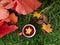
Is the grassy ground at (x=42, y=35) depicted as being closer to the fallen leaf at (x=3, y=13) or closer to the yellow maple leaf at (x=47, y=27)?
the yellow maple leaf at (x=47, y=27)

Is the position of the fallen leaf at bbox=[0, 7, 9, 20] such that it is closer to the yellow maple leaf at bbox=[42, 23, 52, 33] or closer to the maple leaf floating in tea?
the maple leaf floating in tea

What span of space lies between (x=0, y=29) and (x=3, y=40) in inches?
4.1

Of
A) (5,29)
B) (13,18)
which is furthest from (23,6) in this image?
(5,29)

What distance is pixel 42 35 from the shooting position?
2506 millimetres

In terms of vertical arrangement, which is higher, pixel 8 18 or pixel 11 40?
pixel 8 18

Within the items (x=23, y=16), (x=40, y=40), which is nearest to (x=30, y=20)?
(x=23, y=16)

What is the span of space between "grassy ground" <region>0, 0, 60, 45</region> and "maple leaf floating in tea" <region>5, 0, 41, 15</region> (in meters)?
0.06

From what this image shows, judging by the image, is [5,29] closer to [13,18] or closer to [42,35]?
[13,18]

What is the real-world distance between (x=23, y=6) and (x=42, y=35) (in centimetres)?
33

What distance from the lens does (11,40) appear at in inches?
97.6

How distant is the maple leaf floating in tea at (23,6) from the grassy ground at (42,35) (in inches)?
2.3

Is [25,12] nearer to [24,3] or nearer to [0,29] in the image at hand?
[24,3]

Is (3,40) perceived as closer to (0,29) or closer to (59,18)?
(0,29)

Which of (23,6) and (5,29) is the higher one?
(23,6)
